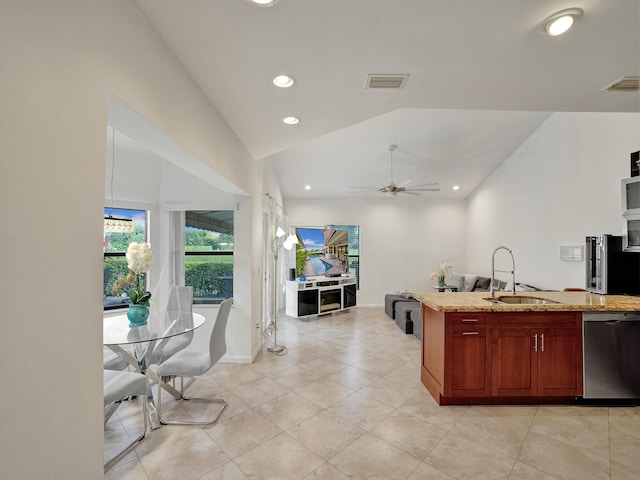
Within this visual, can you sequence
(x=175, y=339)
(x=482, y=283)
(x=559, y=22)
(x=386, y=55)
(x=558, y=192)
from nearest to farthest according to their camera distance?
(x=559, y=22) → (x=386, y=55) → (x=175, y=339) → (x=558, y=192) → (x=482, y=283)

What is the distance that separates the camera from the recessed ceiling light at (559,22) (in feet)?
5.20

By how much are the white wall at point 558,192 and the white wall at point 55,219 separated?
16.6ft

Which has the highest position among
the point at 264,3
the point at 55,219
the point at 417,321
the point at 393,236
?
the point at 264,3

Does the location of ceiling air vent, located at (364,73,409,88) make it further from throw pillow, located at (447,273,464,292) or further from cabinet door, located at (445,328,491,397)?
throw pillow, located at (447,273,464,292)

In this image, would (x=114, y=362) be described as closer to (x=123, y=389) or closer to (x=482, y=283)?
(x=123, y=389)

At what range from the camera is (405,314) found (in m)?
5.60

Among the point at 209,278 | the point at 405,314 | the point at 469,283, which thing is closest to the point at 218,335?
the point at 209,278

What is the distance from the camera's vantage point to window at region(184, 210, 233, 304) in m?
4.37

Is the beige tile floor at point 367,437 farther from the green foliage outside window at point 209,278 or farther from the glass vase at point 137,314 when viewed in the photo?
the green foliage outside window at point 209,278

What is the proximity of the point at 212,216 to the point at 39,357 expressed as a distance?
3518mm

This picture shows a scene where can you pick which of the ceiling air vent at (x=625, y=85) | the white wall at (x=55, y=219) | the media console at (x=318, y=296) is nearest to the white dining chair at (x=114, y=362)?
the white wall at (x=55, y=219)

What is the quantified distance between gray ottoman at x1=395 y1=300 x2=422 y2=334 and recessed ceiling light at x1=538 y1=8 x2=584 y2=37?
167 inches

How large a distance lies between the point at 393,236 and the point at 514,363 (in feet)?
16.9

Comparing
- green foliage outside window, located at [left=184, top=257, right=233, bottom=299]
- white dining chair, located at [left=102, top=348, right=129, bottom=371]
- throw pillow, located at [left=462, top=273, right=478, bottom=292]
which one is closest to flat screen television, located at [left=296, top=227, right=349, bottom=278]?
throw pillow, located at [left=462, top=273, right=478, bottom=292]
